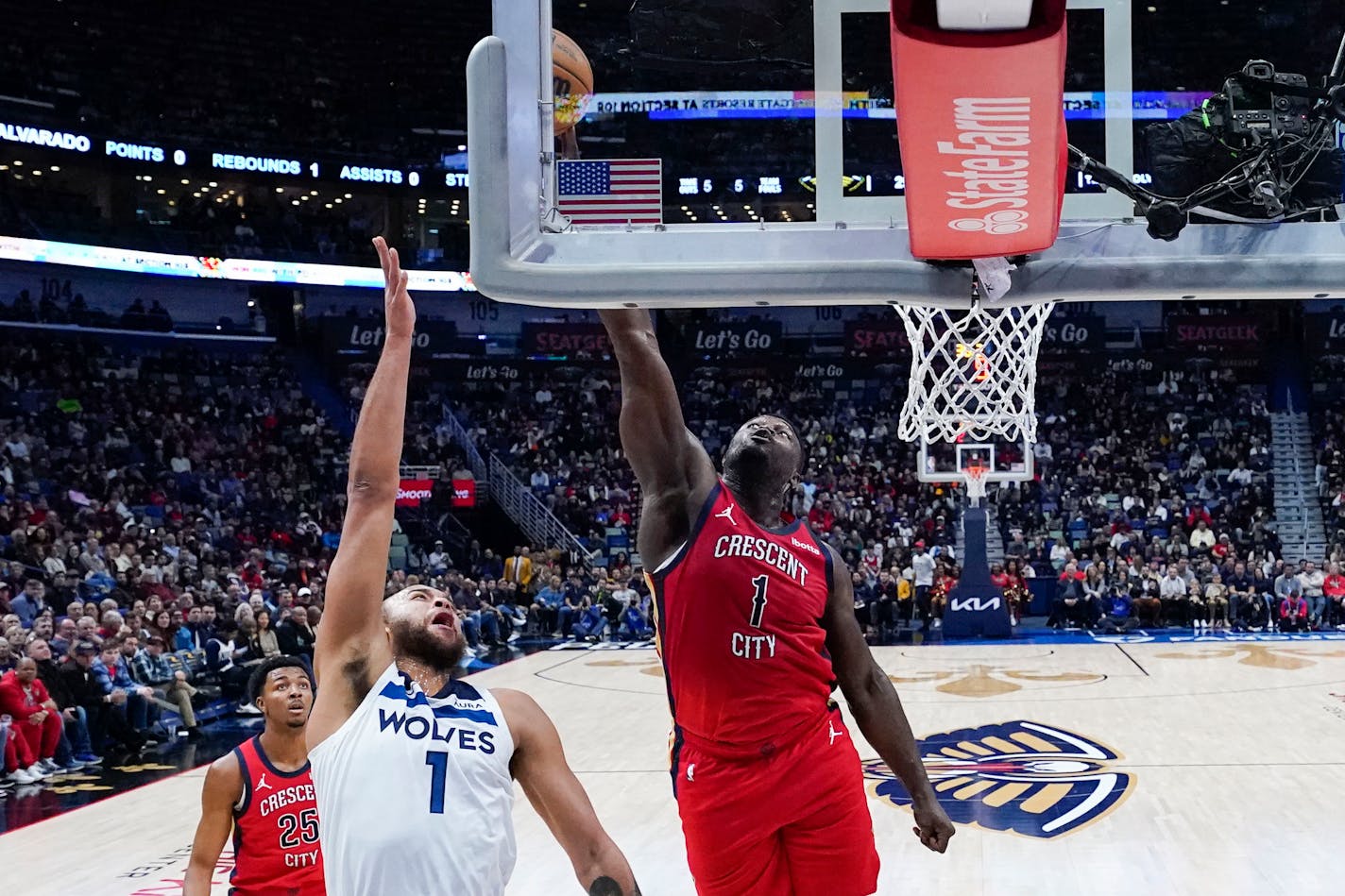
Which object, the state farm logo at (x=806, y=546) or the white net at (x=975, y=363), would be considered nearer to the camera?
the state farm logo at (x=806, y=546)

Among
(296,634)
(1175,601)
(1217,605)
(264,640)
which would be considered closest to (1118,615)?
(1175,601)

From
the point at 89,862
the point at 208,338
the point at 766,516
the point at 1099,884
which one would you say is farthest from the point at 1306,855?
the point at 208,338

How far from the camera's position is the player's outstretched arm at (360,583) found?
232cm

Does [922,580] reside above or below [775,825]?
below

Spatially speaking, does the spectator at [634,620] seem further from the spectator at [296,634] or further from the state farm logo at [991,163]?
the state farm logo at [991,163]

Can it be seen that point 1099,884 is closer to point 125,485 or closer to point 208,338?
point 125,485

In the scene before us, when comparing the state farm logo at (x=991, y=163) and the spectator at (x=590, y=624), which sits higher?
the state farm logo at (x=991, y=163)

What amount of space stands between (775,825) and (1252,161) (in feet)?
6.06

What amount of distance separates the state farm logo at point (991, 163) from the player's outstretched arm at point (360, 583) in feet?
3.85

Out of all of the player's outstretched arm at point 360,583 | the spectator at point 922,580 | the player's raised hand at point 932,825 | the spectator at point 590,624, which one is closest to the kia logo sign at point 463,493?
the spectator at point 590,624

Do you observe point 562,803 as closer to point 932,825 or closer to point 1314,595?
point 932,825

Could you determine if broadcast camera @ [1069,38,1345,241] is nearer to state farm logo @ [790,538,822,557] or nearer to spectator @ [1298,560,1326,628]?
state farm logo @ [790,538,822,557]

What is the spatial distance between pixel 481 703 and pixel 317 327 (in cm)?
2459

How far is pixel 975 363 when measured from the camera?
33.7 feet
